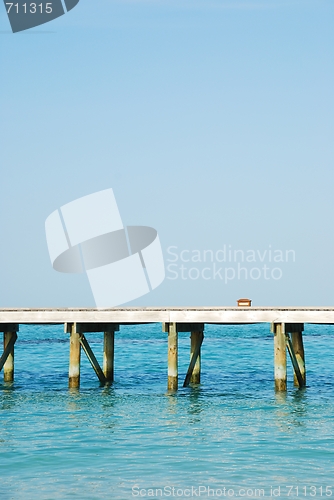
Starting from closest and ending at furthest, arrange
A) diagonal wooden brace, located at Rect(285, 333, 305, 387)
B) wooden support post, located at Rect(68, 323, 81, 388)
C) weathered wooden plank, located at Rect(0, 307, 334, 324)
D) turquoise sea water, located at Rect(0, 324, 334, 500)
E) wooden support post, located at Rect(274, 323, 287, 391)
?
turquoise sea water, located at Rect(0, 324, 334, 500) → weathered wooden plank, located at Rect(0, 307, 334, 324) → wooden support post, located at Rect(274, 323, 287, 391) → diagonal wooden brace, located at Rect(285, 333, 305, 387) → wooden support post, located at Rect(68, 323, 81, 388)

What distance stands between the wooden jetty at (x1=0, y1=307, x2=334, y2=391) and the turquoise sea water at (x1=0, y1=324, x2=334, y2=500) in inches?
43.4

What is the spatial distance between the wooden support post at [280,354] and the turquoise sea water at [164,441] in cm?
57

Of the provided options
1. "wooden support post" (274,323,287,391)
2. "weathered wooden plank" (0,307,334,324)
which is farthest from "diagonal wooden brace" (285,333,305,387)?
"weathered wooden plank" (0,307,334,324)

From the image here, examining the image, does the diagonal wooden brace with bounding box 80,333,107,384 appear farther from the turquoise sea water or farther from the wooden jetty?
the turquoise sea water

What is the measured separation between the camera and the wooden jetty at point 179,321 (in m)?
30.3

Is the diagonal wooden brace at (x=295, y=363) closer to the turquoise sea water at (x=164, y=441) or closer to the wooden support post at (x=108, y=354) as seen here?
the turquoise sea water at (x=164, y=441)

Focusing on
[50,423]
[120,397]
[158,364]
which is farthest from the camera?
[158,364]

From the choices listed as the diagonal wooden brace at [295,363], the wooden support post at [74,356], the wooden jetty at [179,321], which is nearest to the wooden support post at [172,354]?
the wooden jetty at [179,321]

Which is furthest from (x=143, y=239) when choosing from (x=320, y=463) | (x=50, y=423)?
(x=320, y=463)

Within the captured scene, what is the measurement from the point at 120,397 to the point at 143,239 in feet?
33.9

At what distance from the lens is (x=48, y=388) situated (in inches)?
1366

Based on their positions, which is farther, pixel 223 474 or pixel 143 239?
pixel 143 239

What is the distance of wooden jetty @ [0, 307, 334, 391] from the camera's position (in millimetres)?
30344

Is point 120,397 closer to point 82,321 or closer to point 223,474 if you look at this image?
point 82,321
